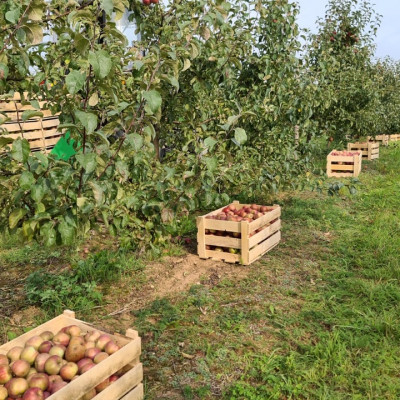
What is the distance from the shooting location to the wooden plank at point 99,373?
2188mm

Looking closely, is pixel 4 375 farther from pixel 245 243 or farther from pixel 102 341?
pixel 245 243

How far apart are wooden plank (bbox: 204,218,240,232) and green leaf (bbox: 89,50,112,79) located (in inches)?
138

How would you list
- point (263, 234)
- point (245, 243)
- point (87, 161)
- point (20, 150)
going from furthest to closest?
point (263, 234)
point (245, 243)
point (87, 161)
point (20, 150)

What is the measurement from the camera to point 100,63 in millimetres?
1680

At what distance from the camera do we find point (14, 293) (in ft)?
14.6

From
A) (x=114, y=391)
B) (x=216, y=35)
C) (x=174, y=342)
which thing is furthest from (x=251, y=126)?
(x=114, y=391)

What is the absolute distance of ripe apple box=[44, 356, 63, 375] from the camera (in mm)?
2393

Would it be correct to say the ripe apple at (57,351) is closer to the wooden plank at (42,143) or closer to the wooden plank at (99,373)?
the wooden plank at (99,373)

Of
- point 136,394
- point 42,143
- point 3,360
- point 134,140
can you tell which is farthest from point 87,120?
point 42,143

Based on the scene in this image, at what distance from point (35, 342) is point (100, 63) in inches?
69.3

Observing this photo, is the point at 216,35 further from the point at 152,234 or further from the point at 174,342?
the point at 174,342

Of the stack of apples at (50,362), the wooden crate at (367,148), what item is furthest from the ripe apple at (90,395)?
the wooden crate at (367,148)

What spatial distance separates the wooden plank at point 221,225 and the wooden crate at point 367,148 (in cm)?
861

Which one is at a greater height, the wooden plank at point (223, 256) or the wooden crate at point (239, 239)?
the wooden crate at point (239, 239)
